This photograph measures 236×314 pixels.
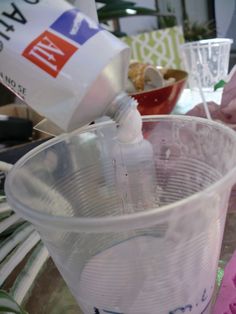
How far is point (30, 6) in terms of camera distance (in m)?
0.19

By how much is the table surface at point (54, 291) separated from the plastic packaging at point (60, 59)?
0.47 ft

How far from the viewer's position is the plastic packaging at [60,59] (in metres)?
0.18

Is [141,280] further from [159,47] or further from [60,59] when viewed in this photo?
[159,47]

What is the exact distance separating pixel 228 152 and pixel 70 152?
0.10m

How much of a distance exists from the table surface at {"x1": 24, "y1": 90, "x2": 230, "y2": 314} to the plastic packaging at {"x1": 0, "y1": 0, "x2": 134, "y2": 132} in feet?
0.47

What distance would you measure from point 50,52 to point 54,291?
0.18 m

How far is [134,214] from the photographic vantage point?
0.48 feet

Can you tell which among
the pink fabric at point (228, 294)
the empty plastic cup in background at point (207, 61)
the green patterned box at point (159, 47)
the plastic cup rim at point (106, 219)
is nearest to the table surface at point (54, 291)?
the pink fabric at point (228, 294)

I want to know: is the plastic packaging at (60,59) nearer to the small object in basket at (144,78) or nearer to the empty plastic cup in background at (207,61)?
the small object in basket at (144,78)

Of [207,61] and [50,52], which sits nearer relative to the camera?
[50,52]

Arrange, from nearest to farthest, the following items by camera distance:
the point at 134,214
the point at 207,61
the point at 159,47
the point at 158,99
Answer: the point at 134,214
the point at 158,99
the point at 207,61
the point at 159,47

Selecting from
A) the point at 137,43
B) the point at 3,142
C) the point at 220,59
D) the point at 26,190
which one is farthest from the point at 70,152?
the point at 137,43

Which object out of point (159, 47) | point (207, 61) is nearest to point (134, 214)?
point (207, 61)

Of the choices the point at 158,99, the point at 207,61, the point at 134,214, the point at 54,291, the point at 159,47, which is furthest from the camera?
the point at 159,47
